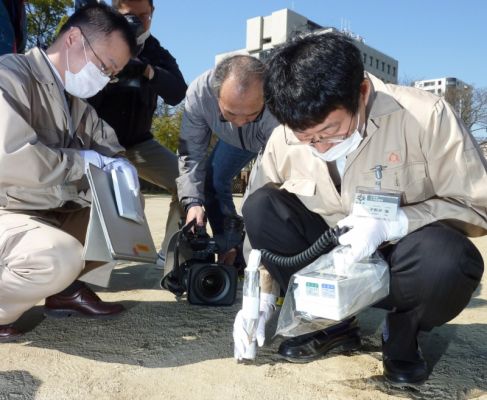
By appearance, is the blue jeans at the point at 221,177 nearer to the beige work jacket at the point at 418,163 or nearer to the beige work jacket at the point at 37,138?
the beige work jacket at the point at 37,138

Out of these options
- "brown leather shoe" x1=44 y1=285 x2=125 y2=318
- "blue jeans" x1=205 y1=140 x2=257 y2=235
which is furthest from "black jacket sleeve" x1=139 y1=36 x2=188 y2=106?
"brown leather shoe" x1=44 y1=285 x2=125 y2=318

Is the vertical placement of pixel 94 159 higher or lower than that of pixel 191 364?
higher

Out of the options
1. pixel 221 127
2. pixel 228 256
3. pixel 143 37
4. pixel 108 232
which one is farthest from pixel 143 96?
pixel 108 232

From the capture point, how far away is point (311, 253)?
150 centimetres

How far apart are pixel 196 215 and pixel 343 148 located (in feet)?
3.06

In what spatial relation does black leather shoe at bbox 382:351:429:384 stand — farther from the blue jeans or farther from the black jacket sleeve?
the black jacket sleeve

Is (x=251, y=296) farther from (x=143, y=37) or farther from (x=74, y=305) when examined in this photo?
(x=143, y=37)

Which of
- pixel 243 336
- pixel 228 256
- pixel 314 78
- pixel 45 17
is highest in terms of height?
pixel 45 17

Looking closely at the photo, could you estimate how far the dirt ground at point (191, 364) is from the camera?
1.39 m

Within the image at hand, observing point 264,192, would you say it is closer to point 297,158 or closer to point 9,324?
point 297,158

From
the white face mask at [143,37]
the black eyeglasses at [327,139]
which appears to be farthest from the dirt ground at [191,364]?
the white face mask at [143,37]

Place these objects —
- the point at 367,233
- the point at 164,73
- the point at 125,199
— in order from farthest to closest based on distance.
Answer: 1. the point at 164,73
2. the point at 125,199
3. the point at 367,233

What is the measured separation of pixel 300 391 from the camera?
139 cm

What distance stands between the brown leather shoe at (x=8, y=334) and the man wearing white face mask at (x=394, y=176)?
93 cm
